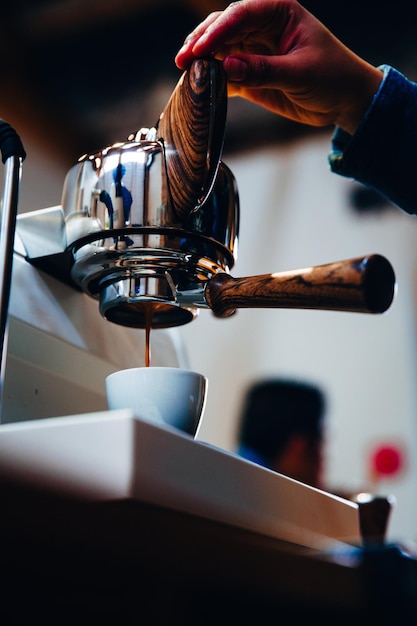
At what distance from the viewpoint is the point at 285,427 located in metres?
1.82

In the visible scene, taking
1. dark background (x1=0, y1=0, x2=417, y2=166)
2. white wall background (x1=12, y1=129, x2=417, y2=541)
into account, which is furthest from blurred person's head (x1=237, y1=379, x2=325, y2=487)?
dark background (x1=0, y1=0, x2=417, y2=166)

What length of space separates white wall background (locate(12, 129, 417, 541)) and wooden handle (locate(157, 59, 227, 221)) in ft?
3.55

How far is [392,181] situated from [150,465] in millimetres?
440

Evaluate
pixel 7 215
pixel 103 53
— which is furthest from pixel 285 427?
pixel 7 215

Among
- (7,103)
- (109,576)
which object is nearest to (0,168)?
(109,576)

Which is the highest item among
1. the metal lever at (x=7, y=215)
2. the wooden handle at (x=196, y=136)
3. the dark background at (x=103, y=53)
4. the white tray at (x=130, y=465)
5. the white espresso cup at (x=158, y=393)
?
the dark background at (x=103, y=53)

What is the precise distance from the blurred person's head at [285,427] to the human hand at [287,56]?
120 cm

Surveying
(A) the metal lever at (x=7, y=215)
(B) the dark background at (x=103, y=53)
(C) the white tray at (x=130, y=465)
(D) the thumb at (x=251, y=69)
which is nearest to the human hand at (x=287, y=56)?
(D) the thumb at (x=251, y=69)

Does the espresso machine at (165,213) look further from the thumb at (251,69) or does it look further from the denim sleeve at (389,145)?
the denim sleeve at (389,145)

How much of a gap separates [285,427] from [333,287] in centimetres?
152

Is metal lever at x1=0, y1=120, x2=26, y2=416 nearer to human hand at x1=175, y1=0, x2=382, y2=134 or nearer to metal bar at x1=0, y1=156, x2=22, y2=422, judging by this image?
metal bar at x1=0, y1=156, x2=22, y2=422

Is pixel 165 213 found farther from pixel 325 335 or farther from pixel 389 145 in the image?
pixel 325 335

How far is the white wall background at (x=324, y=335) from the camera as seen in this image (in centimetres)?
178

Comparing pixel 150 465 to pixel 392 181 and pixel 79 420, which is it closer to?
pixel 79 420
